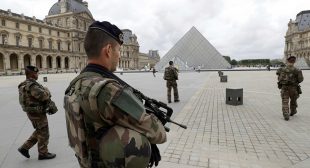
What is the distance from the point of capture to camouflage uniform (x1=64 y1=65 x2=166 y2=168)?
132 cm

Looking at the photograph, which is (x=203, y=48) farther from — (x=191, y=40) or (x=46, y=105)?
(x=46, y=105)

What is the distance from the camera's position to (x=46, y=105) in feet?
12.8

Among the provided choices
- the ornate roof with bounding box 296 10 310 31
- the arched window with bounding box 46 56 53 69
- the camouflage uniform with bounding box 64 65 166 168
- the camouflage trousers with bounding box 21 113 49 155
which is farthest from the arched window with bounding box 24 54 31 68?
the ornate roof with bounding box 296 10 310 31

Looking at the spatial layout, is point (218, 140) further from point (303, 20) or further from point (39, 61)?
point (303, 20)

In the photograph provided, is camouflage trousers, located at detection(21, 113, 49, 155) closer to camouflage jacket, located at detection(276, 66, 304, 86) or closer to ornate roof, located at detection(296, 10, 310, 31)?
camouflage jacket, located at detection(276, 66, 304, 86)

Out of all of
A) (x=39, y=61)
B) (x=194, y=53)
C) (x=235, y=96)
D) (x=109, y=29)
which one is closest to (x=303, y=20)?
(x=194, y=53)

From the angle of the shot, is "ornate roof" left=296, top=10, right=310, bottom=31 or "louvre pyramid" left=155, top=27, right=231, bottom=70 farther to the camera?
"ornate roof" left=296, top=10, right=310, bottom=31

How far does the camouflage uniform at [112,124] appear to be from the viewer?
132cm

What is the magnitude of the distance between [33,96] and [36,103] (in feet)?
0.47

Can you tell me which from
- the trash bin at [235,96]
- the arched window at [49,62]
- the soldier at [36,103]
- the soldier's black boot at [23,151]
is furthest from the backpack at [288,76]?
the arched window at [49,62]

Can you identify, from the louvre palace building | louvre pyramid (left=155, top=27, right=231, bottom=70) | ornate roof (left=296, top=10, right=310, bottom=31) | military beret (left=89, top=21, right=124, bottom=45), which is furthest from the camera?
ornate roof (left=296, top=10, right=310, bottom=31)

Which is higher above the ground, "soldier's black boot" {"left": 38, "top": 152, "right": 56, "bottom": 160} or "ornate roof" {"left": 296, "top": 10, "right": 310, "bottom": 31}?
"ornate roof" {"left": 296, "top": 10, "right": 310, "bottom": 31}

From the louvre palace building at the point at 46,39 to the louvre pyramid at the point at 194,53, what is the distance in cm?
1335

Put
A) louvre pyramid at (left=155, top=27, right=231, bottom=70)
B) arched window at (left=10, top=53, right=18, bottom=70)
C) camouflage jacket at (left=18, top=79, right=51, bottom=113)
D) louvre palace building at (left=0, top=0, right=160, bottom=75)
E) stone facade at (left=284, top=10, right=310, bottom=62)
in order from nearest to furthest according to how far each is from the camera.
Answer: camouflage jacket at (left=18, top=79, right=51, bottom=113) → louvre pyramid at (left=155, top=27, right=231, bottom=70) → louvre palace building at (left=0, top=0, right=160, bottom=75) → arched window at (left=10, top=53, right=18, bottom=70) → stone facade at (left=284, top=10, right=310, bottom=62)
